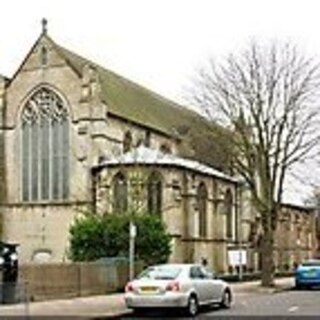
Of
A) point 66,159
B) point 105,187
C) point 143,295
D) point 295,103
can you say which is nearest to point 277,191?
point 295,103

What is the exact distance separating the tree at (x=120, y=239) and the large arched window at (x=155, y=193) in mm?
7828

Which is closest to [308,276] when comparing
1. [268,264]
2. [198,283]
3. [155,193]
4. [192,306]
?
[268,264]

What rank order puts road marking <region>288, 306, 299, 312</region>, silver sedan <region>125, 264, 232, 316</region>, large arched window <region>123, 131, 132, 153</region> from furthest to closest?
large arched window <region>123, 131, 132, 153</region>, road marking <region>288, 306, 299, 312</region>, silver sedan <region>125, 264, 232, 316</region>

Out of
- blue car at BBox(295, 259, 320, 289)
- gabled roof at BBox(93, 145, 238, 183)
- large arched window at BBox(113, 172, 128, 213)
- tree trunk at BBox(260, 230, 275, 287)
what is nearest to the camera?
blue car at BBox(295, 259, 320, 289)

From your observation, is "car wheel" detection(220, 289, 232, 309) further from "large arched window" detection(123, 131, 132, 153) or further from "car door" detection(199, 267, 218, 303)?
"large arched window" detection(123, 131, 132, 153)

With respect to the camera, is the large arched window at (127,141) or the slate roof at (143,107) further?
the large arched window at (127,141)

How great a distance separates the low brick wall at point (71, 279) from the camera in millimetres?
30750

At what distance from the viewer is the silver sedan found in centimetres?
2517

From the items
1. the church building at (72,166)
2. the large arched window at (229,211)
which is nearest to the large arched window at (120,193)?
the church building at (72,166)

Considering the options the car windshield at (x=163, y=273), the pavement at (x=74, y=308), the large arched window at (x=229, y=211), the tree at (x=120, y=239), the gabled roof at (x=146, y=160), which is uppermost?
the gabled roof at (x=146, y=160)

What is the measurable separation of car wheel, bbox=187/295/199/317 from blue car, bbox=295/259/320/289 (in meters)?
19.7

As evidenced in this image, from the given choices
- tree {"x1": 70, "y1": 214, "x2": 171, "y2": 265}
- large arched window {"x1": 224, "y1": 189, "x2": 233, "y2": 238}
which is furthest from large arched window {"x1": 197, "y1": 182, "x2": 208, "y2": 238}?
tree {"x1": 70, "y1": 214, "x2": 171, "y2": 265}

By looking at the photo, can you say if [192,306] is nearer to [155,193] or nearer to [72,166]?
[155,193]

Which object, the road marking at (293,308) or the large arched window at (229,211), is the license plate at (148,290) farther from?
the large arched window at (229,211)
